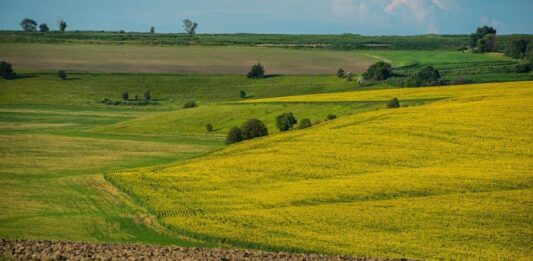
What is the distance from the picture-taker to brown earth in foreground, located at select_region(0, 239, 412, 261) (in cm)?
2659

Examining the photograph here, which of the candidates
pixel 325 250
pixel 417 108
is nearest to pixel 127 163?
pixel 417 108

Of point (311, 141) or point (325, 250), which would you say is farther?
point (311, 141)

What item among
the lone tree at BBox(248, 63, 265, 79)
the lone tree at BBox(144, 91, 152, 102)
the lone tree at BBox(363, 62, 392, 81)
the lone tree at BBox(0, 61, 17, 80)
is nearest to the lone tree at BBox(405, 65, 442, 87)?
the lone tree at BBox(363, 62, 392, 81)

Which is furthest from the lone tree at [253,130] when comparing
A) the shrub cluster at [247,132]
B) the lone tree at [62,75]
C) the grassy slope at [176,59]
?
the grassy slope at [176,59]

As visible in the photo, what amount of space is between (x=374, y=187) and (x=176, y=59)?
105 m

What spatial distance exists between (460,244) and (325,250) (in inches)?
199

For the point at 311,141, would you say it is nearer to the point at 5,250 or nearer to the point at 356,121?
the point at 356,121

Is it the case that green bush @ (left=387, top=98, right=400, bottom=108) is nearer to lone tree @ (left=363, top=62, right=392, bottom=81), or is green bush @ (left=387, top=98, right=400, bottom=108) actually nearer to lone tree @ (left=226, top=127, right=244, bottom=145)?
lone tree @ (left=226, top=127, right=244, bottom=145)

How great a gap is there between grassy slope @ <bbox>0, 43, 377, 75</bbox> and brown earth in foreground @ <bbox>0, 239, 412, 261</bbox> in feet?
323

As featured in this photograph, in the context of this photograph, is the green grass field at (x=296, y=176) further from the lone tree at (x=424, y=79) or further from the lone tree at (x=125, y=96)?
the lone tree at (x=125, y=96)

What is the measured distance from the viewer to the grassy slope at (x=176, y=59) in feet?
424

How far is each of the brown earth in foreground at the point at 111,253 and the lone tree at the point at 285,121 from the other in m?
41.4

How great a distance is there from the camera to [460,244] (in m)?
32.8

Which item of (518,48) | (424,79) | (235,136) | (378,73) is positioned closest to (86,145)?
(235,136)
